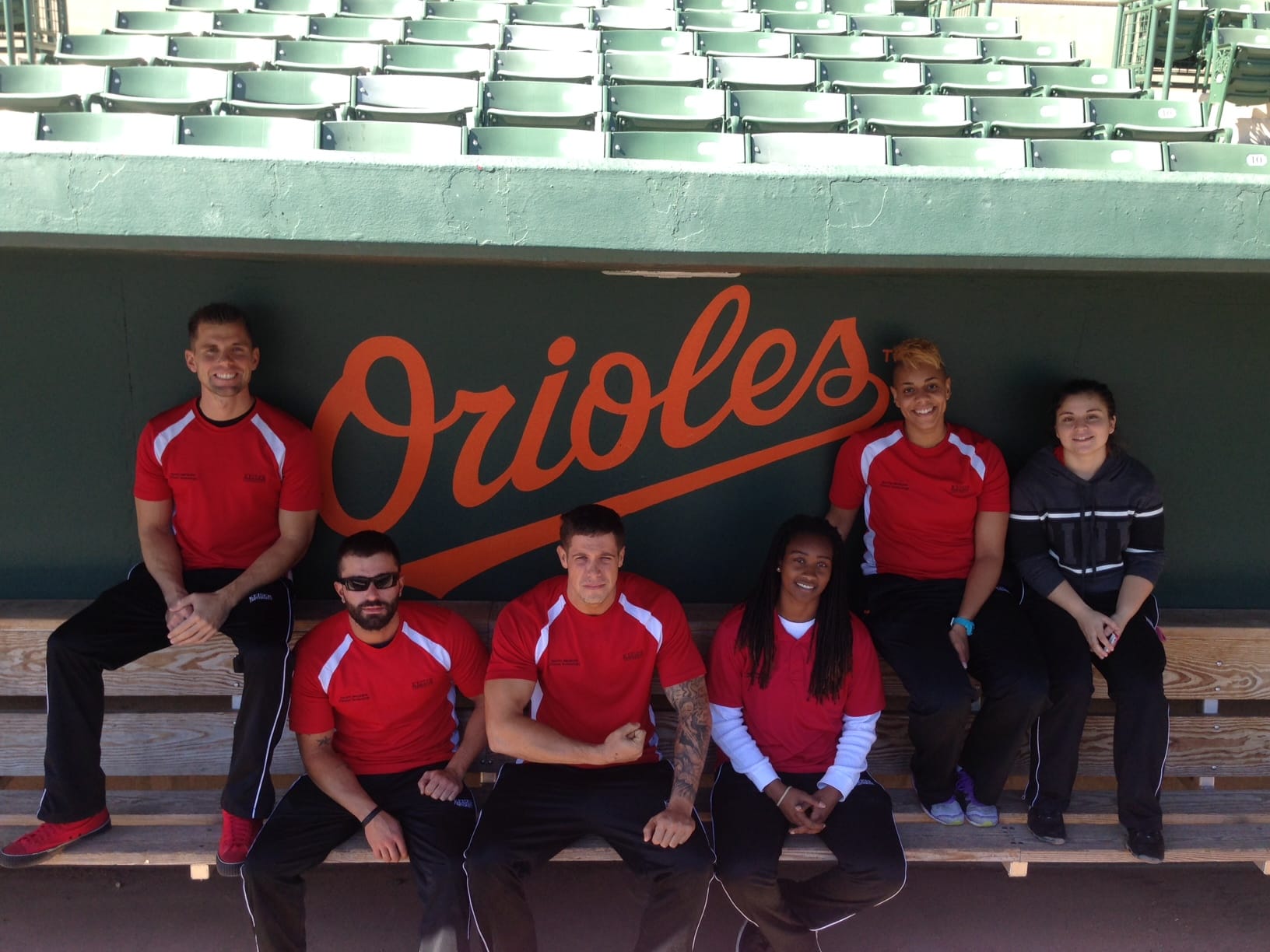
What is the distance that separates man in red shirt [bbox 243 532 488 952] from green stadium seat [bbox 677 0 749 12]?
6205 millimetres

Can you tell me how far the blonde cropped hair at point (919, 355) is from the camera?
9.45 feet

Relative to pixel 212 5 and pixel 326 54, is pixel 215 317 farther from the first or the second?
pixel 212 5

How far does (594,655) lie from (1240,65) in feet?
23.9

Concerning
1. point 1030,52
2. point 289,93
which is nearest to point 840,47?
point 1030,52

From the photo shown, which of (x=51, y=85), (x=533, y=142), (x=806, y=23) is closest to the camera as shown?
(x=533, y=142)

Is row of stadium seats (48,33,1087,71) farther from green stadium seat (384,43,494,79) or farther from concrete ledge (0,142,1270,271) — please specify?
concrete ledge (0,142,1270,271)

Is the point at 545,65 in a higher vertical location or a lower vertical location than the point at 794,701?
higher

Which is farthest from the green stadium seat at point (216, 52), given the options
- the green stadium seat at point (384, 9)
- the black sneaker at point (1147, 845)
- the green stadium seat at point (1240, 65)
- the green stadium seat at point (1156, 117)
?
the green stadium seat at point (1240, 65)

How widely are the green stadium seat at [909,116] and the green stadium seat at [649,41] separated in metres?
1.55

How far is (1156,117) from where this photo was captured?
5.61m

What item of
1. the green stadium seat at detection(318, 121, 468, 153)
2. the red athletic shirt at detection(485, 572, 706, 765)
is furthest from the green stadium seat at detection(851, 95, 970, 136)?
the red athletic shirt at detection(485, 572, 706, 765)

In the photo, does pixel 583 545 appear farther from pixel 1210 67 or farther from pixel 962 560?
pixel 1210 67

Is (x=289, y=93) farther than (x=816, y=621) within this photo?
Yes

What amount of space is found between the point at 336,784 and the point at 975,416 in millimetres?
2185
